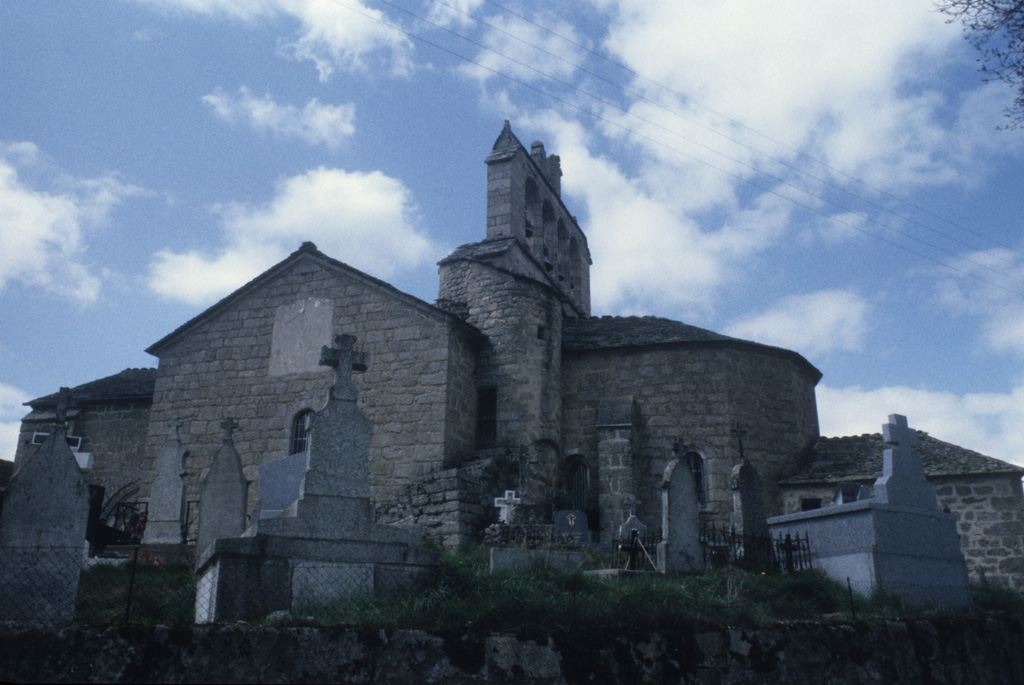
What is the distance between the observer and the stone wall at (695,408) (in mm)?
18375

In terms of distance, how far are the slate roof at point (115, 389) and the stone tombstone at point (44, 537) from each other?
13907 mm

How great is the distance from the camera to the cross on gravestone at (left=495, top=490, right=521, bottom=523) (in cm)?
1546

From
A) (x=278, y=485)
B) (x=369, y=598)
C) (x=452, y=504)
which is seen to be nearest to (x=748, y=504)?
(x=452, y=504)

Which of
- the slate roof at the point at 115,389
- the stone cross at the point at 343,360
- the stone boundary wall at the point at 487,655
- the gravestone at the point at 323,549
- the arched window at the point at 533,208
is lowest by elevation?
the stone boundary wall at the point at 487,655

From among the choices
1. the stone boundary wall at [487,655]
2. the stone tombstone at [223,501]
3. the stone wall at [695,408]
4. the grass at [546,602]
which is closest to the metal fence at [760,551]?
the grass at [546,602]

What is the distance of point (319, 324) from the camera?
727 inches

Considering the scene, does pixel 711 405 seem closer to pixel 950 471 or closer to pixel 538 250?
pixel 950 471

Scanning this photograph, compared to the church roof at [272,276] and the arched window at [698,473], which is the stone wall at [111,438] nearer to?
the church roof at [272,276]

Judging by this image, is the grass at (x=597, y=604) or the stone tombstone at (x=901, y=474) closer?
the grass at (x=597, y=604)

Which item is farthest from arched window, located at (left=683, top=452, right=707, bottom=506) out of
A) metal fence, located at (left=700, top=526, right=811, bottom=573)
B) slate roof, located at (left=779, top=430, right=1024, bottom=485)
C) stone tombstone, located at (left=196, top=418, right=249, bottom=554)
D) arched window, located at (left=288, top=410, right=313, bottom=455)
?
stone tombstone, located at (left=196, top=418, right=249, bottom=554)

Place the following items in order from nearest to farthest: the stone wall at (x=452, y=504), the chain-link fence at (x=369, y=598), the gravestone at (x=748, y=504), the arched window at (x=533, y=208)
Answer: the chain-link fence at (x=369, y=598) → the gravestone at (x=748, y=504) → the stone wall at (x=452, y=504) → the arched window at (x=533, y=208)

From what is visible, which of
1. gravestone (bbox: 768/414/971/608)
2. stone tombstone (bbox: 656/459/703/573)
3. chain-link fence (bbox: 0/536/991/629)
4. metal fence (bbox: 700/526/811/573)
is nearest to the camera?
chain-link fence (bbox: 0/536/991/629)

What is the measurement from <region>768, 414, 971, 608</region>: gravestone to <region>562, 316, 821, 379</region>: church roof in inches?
336

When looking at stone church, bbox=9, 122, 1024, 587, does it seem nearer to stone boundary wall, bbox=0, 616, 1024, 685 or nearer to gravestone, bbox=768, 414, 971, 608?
gravestone, bbox=768, 414, 971, 608
